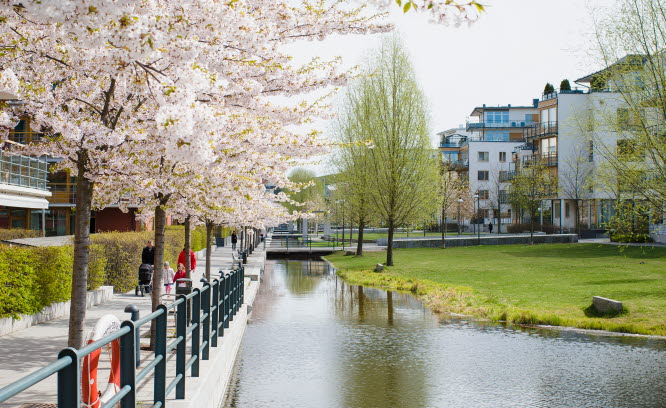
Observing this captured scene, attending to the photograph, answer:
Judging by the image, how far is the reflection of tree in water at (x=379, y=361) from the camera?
35.3 ft

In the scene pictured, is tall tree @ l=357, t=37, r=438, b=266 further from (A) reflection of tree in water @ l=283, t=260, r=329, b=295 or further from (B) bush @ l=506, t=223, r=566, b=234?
(B) bush @ l=506, t=223, r=566, b=234

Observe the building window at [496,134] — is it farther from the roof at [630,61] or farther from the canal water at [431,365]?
the roof at [630,61]

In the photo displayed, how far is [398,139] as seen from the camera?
34906 millimetres

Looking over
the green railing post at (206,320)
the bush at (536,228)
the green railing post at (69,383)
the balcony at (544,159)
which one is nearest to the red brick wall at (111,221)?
the balcony at (544,159)

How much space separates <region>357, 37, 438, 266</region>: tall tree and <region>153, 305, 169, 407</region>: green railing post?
28886 millimetres

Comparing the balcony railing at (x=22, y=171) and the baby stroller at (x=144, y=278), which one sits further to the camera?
the balcony railing at (x=22, y=171)

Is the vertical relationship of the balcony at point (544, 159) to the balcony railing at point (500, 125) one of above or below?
below

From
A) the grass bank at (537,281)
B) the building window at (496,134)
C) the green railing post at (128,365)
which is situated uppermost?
the building window at (496,134)

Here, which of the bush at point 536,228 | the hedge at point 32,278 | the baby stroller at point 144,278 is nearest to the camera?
the hedge at point 32,278

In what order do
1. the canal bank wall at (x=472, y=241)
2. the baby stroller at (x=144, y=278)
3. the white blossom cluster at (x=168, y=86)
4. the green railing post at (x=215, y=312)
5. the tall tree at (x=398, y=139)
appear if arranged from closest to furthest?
1. the white blossom cluster at (x=168, y=86)
2. the green railing post at (x=215, y=312)
3. the baby stroller at (x=144, y=278)
4. the tall tree at (x=398, y=139)
5. the canal bank wall at (x=472, y=241)

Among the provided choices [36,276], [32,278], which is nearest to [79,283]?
[32,278]

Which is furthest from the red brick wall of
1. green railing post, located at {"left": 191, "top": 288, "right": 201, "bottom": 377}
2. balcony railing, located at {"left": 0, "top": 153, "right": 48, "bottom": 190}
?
green railing post, located at {"left": 191, "top": 288, "right": 201, "bottom": 377}

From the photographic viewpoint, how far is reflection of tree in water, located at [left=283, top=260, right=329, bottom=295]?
27781 millimetres

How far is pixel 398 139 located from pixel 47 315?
23.6 m
